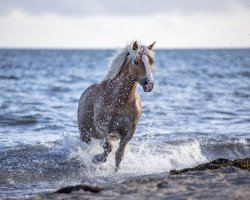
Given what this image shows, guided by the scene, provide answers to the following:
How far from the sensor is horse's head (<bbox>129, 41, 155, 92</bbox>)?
917 centimetres

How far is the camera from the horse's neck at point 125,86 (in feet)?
32.7

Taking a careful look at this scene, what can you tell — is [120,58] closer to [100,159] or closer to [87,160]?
[100,159]

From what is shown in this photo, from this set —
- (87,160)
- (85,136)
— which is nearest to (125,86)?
(87,160)

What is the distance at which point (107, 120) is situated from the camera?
396 inches

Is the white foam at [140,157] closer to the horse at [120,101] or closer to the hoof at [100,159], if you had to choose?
the hoof at [100,159]

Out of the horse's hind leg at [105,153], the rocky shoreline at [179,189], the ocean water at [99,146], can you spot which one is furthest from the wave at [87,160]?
the rocky shoreline at [179,189]

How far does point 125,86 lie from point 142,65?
2.36 feet

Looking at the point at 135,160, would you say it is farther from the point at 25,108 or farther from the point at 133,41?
the point at 25,108

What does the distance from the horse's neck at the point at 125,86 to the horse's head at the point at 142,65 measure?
0.20 metres

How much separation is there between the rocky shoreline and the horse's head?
2.48m

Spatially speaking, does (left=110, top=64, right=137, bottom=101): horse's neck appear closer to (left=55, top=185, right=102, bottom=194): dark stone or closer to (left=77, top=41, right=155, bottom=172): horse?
(left=77, top=41, right=155, bottom=172): horse

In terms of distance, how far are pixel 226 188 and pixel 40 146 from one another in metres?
8.11

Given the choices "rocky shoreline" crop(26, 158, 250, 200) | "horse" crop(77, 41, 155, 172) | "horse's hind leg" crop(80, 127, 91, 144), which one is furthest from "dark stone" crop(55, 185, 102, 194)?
"horse's hind leg" crop(80, 127, 91, 144)

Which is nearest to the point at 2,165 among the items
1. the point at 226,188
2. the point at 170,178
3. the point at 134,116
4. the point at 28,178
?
the point at 28,178
